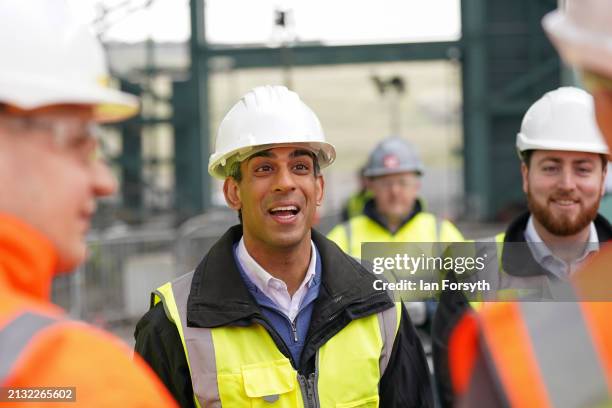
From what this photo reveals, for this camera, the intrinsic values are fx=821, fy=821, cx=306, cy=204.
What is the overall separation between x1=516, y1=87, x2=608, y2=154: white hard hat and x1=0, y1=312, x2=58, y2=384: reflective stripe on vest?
272 centimetres

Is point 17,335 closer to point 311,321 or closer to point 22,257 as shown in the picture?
point 22,257

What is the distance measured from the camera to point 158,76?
18828 mm

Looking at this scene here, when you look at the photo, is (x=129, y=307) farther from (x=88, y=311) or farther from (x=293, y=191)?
(x=293, y=191)

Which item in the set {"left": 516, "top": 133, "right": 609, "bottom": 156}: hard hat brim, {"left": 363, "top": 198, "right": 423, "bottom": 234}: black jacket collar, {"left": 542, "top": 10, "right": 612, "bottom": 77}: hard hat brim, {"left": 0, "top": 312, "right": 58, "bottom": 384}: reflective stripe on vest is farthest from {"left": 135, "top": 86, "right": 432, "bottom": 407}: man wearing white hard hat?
{"left": 363, "top": 198, "right": 423, "bottom": 234}: black jacket collar

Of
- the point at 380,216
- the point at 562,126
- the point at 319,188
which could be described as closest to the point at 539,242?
the point at 562,126

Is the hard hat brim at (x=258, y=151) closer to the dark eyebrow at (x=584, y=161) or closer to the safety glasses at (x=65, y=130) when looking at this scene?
the dark eyebrow at (x=584, y=161)

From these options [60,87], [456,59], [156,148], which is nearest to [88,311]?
[60,87]

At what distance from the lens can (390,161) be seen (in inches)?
252

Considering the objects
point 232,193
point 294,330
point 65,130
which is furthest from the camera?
point 232,193

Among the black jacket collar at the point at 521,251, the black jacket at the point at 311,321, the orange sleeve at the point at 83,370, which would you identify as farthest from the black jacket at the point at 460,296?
the orange sleeve at the point at 83,370

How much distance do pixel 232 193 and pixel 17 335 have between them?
2.13m

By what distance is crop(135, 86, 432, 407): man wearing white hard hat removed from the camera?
2.86m

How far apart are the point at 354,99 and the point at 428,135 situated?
301 centimetres

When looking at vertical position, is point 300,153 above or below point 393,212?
above
